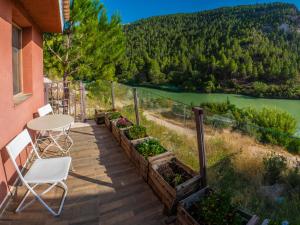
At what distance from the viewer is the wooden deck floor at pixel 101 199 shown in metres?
1.93

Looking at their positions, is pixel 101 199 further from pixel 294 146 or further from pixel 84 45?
pixel 294 146

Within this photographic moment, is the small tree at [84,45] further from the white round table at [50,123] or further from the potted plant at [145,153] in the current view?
the potted plant at [145,153]

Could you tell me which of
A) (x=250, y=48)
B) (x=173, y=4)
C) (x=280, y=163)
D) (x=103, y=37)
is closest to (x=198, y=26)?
(x=250, y=48)

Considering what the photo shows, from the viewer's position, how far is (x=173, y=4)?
51.4 meters

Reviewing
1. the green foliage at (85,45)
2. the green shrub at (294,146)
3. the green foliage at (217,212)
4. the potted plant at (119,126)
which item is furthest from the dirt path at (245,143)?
the green foliage at (217,212)

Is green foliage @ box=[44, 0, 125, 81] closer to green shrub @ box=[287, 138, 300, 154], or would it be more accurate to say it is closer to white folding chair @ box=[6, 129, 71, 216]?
white folding chair @ box=[6, 129, 71, 216]

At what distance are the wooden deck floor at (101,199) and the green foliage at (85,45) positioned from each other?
18.5 ft

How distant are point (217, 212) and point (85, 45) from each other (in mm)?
7560

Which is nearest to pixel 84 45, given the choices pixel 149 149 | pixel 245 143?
pixel 149 149

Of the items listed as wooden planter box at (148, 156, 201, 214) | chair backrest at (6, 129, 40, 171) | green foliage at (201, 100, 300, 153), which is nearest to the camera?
chair backrest at (6, 129, 40, 171)

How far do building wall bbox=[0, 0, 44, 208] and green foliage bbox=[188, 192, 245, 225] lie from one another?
1908mm

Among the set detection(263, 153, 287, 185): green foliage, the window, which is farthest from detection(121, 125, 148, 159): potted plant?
detection(263, 153, 287, 185): green foliage

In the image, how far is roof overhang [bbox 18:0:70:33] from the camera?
282cm

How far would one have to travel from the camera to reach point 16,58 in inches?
127
